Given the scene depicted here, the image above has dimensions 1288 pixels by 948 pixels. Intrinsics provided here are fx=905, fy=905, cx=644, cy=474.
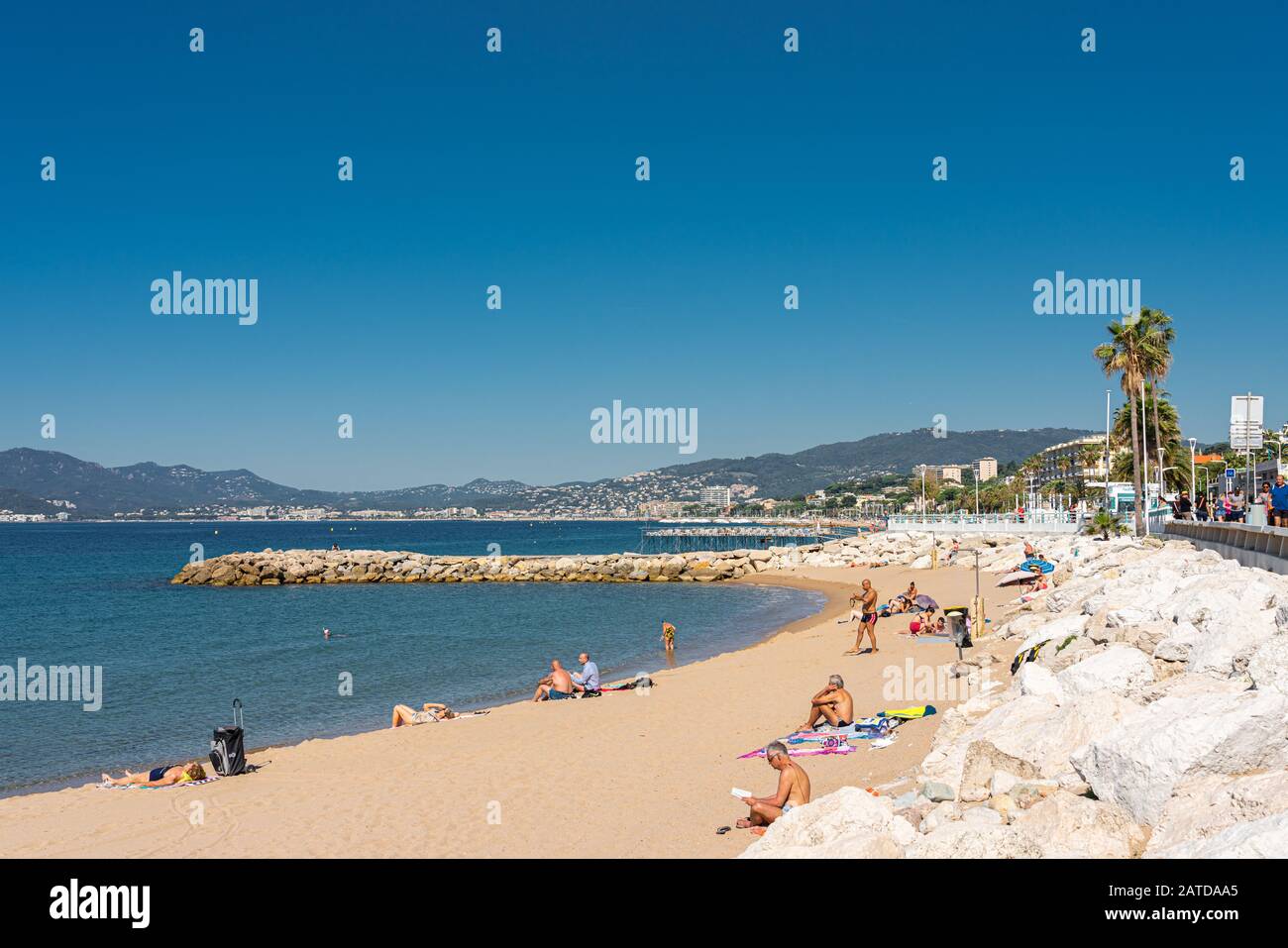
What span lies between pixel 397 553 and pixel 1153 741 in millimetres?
63963

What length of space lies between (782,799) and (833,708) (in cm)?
455

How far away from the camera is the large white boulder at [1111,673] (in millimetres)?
8711

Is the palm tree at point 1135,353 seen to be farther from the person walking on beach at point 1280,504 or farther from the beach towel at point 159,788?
the beach towel at point 159,788

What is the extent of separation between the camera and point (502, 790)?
36.6 ft

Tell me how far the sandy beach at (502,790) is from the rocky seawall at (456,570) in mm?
41231

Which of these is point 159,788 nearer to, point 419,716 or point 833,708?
point 419,716

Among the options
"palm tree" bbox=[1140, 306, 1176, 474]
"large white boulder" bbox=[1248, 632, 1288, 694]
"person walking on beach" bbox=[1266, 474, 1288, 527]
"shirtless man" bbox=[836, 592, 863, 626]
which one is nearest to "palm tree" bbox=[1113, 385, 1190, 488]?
"palm tree" bbox=[1140, 306, 1176, 474]

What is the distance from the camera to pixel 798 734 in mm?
12609

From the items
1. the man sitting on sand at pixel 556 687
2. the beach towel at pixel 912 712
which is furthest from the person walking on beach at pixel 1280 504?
the man sitting on sand at pixel 556 687

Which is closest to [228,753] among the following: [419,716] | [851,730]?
[419,716]
